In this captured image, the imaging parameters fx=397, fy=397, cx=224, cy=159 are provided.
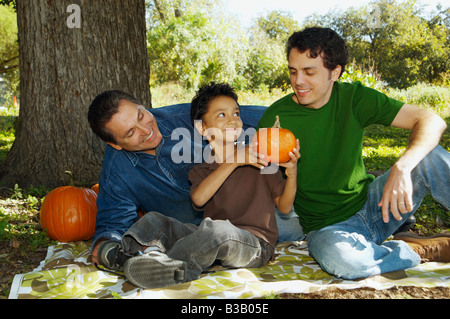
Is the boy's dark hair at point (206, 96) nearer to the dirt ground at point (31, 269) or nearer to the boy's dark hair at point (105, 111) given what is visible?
the boy's dark hair at point (105, 111)

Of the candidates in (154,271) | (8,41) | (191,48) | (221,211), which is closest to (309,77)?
(221,211)

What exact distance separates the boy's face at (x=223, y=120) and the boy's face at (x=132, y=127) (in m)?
0.43

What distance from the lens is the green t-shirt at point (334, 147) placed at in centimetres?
275

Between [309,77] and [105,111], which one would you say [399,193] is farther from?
[105,111]

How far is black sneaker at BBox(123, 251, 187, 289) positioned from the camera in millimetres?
2297

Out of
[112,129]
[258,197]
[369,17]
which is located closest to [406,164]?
[258,197]

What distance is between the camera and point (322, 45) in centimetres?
272

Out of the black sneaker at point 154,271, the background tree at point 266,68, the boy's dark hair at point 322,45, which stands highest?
the background tree at point 266,68

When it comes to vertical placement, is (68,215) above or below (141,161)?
below

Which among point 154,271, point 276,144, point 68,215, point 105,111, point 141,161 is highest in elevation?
point 105,111

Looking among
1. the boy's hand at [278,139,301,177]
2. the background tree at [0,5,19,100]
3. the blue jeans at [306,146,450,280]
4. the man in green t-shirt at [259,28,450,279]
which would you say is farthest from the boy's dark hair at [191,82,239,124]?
the background tree at [0,5,19,100]

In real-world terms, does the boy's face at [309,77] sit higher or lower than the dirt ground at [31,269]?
higher

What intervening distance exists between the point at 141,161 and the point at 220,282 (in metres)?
1.18

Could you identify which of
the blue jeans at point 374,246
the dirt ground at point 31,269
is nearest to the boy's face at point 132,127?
the dirt ground at point 31,269
